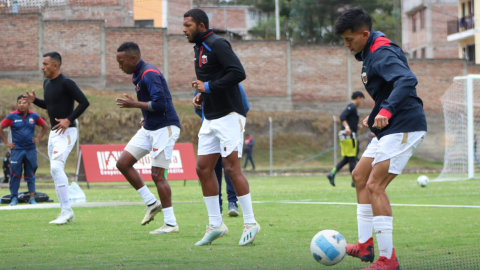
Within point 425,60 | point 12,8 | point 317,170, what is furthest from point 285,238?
point 425,60

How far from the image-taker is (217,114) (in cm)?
656

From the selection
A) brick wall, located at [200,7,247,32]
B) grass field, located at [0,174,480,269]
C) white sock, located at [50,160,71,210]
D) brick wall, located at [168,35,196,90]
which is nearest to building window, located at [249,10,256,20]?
brick wall, located at [200,7,247,32]

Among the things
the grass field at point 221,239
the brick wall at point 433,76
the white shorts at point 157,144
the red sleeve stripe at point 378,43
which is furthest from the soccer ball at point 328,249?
the brick wall at point 433,76

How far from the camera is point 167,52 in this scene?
42406 millimetres

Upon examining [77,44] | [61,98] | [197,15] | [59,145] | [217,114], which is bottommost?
[59,145]

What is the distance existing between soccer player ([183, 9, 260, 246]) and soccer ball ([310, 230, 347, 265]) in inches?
50.0

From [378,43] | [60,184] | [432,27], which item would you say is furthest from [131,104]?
[432,27]

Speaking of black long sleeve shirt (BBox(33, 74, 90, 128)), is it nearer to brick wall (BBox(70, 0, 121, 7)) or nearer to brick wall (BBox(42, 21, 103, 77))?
brick wall (BBox(70, 0, 121, 7))

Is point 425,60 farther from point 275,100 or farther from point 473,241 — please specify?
point 473,241

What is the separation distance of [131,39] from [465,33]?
87.1 ft

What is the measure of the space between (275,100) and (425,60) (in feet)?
37.7

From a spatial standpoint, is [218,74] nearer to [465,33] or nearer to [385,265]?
[385,265]

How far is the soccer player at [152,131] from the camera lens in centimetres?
758

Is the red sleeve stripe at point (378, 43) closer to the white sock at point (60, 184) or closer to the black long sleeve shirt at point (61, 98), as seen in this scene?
the black long sleeve shirt at point (61, 98)
